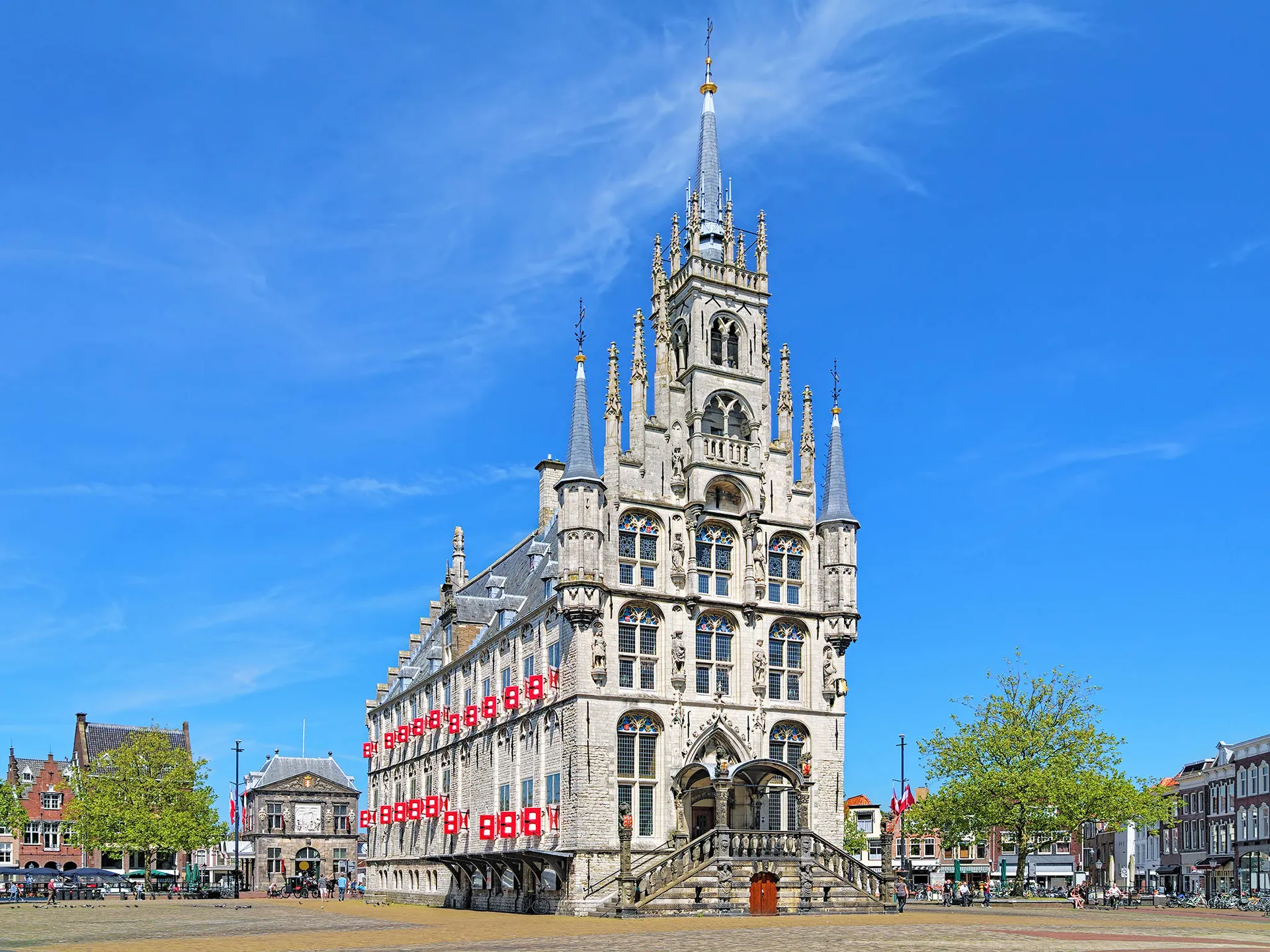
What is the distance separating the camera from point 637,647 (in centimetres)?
5606

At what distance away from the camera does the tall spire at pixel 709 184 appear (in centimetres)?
6425

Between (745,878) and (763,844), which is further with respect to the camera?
(763,844)

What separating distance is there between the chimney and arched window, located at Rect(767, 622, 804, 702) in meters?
21.5

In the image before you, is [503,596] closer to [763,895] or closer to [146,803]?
[763,895]

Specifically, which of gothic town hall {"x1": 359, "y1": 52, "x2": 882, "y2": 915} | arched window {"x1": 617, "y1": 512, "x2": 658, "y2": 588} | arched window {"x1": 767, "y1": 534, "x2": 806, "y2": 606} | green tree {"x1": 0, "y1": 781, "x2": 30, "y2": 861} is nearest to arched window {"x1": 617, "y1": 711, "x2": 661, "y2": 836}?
gothic town hall {"x1": 359, "y1": 52, "x2": 882, "y2": 915}

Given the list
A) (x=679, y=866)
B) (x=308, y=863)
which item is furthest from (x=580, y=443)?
(x=308, y=863)

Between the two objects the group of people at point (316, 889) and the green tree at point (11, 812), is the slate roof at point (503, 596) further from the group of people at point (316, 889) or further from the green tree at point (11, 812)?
the green tree at point (11, 812)

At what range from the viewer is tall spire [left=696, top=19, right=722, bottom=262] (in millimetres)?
64250

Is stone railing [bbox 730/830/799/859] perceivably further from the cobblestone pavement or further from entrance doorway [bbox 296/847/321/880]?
entrance doorway [bbox 296/847/321/880]

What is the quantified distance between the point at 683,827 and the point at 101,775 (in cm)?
5677

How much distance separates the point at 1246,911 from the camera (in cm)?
6188

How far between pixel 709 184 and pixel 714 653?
2402 cm

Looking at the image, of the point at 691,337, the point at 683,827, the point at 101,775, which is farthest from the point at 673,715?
the point at 101,775

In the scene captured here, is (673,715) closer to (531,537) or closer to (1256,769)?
(531,537)
